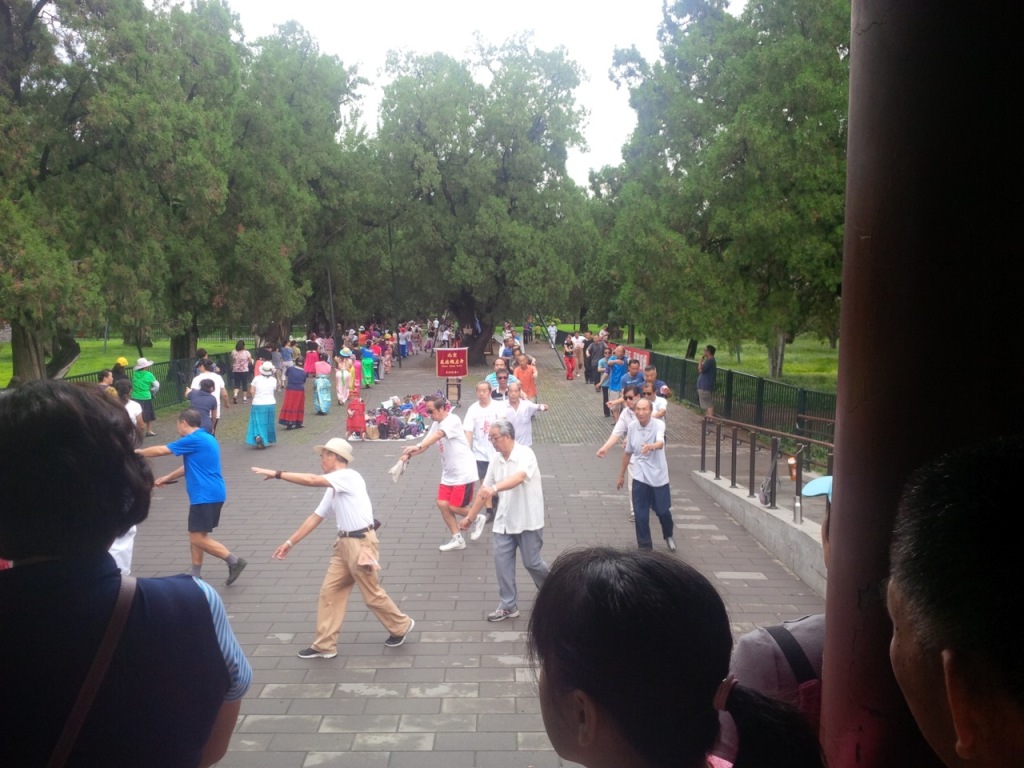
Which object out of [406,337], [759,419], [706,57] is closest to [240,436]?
[759,419]

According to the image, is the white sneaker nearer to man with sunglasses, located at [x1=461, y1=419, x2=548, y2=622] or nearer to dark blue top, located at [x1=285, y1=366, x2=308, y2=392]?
man with sunglasses, located at [x1=461, y1=419, x2=548, y2=622]

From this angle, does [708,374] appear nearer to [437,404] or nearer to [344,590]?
[437,404]

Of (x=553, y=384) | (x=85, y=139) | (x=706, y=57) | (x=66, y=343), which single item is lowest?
(x=553, y=384)

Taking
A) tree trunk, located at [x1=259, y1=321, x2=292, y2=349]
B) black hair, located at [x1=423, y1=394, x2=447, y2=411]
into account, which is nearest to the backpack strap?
black hair, located at [x1=423, y1=394, x2=447, y2=411]

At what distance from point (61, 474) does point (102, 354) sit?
53084 millimetres

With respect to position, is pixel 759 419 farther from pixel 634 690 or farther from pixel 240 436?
pixel 634 690

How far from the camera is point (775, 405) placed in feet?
56.9

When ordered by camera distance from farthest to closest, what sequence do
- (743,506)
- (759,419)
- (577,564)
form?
(759,419) → (743,506) → (577,564)

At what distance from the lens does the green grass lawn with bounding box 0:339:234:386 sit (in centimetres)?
3838

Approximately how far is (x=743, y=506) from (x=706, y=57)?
15.8 meters

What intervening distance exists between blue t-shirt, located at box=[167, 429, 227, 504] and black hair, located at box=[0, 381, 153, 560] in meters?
6.20

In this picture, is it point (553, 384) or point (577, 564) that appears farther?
point (553, 384)

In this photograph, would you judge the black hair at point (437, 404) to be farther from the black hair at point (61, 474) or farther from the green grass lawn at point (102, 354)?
the green grass lawn at point (102, 354)

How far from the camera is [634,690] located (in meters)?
1.40
